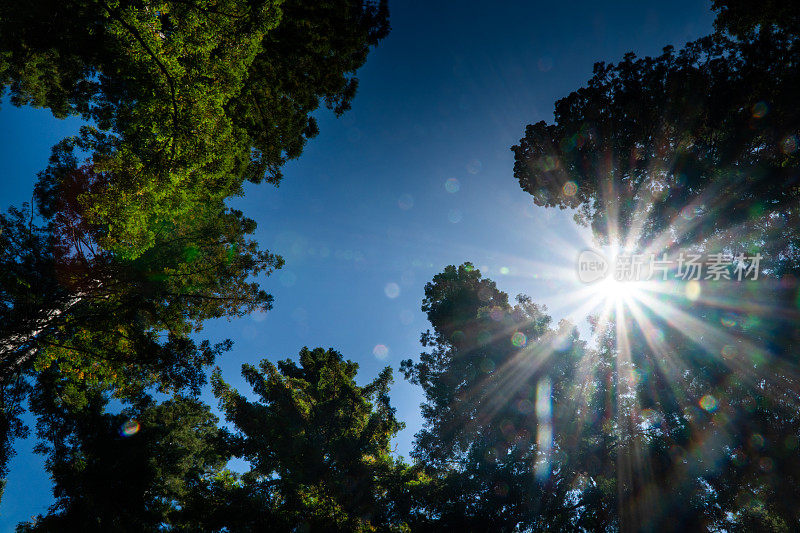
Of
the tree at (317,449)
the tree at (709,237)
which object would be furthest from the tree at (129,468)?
the tree at (709,237)

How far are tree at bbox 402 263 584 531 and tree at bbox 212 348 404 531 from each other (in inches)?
91.6

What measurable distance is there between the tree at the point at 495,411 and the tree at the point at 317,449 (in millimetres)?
2327

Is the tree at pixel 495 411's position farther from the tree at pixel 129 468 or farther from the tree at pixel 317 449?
the tree at pixel 129 468

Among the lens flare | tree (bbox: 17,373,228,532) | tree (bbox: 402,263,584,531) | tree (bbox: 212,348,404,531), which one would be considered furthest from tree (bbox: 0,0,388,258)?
the lens flare

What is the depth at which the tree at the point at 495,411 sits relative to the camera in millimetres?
11820

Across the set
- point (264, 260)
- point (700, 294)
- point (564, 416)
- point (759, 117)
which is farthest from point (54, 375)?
point (759, 117)

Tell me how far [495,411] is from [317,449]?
8.61 metres

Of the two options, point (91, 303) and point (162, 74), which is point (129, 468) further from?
point (162, 74)

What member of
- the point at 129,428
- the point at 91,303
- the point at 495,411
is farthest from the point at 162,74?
the point at 129,428

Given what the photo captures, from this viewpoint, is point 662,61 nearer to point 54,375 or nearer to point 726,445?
point 726,445

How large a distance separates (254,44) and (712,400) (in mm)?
19293

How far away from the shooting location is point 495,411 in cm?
1416

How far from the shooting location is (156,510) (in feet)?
54.0

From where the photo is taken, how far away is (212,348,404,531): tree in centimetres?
1122
